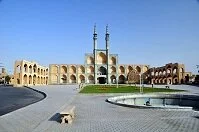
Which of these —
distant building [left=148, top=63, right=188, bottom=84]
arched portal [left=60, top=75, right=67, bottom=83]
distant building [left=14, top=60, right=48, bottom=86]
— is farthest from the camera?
arched portal [left=60, top=75, right=67, bottom=83]

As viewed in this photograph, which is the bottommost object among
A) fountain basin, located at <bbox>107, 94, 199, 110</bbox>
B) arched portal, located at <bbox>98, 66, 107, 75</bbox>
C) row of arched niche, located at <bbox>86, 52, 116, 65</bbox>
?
fountain basin, located at <bbox>107, 94, 199, 110</bbox>

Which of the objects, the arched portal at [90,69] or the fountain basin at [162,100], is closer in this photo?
the fountain basin at [162,100]

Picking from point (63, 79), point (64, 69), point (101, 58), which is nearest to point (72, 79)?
point (63, 79)

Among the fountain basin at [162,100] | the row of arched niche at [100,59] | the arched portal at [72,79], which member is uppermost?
the row of arched niche at [100,59]

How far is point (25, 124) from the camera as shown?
Result: 715 centimetres

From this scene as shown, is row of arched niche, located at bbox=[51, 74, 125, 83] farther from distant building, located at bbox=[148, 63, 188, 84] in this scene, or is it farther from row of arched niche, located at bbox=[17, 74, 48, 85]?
distant building, located at bbox=[148, 63, 188, 84]

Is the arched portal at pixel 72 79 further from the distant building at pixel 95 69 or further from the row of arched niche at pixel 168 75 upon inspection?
the row of arched niche at pixel 168 75

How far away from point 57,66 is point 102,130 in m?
63.7

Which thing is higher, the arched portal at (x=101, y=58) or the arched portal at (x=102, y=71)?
the arched portal at (x=101, y=58)

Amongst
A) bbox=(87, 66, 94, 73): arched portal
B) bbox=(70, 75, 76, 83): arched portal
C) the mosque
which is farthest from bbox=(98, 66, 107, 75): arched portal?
bbox=(70, 75, 76, 83): arched portal

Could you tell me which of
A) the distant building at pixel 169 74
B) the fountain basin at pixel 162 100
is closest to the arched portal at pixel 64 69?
the distant building at pixel 169 74

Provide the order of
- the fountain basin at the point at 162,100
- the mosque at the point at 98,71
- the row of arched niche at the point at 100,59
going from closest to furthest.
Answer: the fountain basin at the point at 162,100, the mosque at the point at 98,71, the row of arched niche at the point at 100,59

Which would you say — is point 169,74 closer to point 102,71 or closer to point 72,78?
point 102,71

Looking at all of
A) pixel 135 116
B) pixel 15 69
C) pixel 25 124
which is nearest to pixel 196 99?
pixel 135 116
